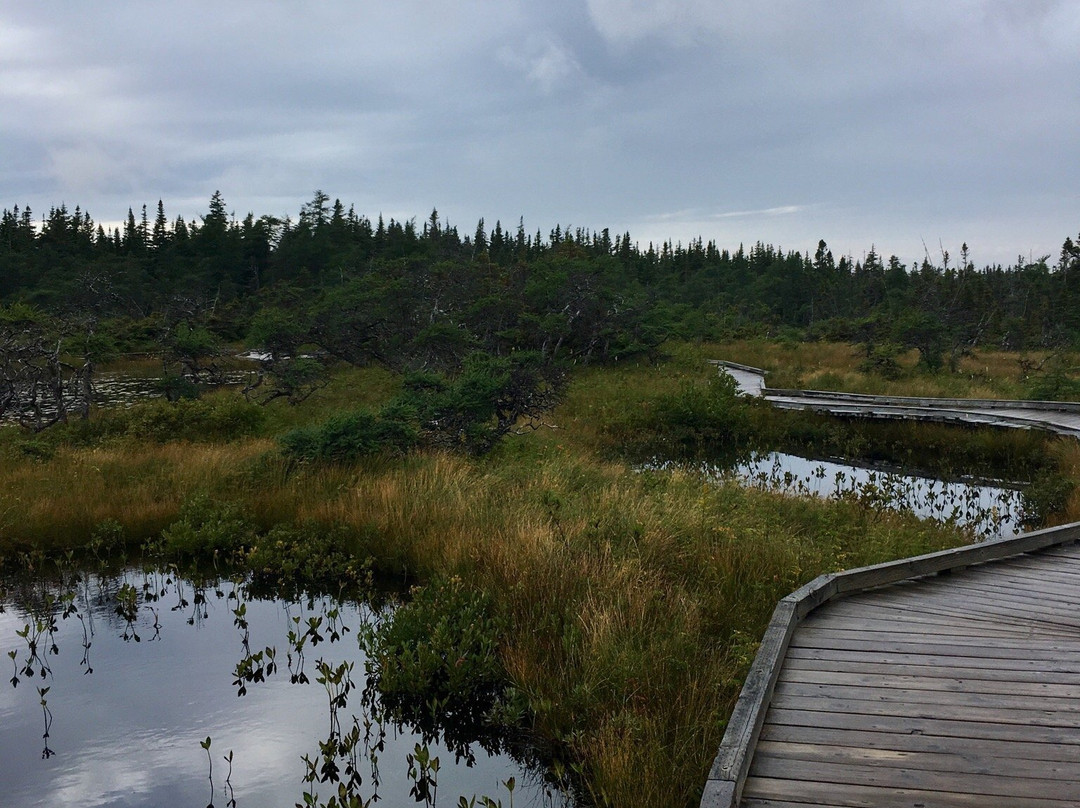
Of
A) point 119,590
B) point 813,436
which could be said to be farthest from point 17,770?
point 813,436

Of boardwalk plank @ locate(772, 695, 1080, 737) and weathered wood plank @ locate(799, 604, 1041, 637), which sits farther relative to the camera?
weathered wood plank @ locate(799, 604, 1041, 637)

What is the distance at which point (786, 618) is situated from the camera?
4.62m

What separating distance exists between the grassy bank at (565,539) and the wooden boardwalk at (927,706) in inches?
26.1

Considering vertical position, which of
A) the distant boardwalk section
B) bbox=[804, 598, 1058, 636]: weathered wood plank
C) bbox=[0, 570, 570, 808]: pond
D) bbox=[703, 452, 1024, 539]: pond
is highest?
the distant boardwalk section

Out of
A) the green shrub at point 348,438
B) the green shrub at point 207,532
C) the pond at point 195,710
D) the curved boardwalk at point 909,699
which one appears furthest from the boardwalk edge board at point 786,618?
the green shrub at point 348,438

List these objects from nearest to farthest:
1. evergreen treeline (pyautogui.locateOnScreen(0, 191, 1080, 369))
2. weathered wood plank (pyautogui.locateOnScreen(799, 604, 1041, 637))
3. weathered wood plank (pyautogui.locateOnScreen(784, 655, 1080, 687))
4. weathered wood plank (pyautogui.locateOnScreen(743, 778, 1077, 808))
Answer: weathered wood plank (pyautogui.locateOnScreen(743, 778, 1077, 808))
weathered wood plank (pyautogui.locateOnScreen(784, 655, 1080, 687))
weathered wood plank (pyautogui.locateOnScreen(799, 604, 1041, 637))
evergreen treeline (pyautogui.locateOnScreen(0, 191, 1080, 369))

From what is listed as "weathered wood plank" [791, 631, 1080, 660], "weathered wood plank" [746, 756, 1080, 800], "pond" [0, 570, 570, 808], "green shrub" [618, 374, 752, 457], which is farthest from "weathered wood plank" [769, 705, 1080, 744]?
"green shrub" [618, 374, 752, 457]

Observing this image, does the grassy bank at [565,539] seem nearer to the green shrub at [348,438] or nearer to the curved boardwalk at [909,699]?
the green shrub at [348,438]

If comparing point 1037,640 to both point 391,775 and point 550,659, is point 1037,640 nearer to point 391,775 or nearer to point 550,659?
point 550,659

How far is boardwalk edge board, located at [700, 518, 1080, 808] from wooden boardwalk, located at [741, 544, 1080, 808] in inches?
3.6

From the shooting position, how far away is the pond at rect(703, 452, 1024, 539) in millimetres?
10289

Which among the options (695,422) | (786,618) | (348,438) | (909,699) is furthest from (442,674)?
(695,422)

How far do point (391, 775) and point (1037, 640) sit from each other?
401cm

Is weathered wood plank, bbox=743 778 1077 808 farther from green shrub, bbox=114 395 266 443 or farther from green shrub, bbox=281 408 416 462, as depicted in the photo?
green shrub, bbox=114 395 266 443
